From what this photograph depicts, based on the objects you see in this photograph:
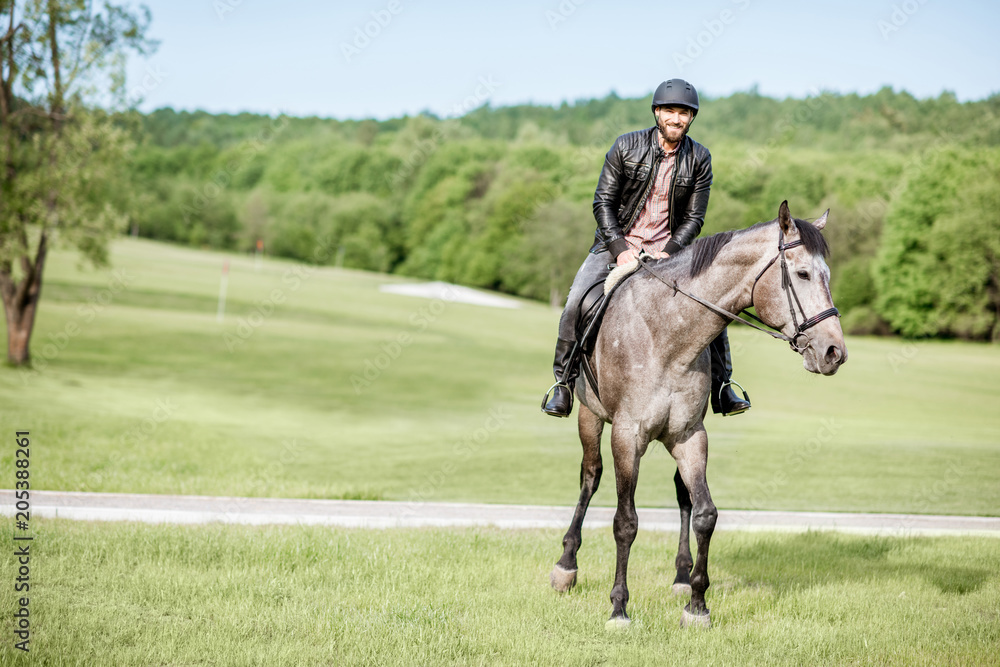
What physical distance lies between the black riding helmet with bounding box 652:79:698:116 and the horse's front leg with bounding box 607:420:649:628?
2512mm

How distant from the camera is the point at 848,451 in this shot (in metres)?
17.2

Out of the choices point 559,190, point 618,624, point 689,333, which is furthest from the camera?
point 559,190

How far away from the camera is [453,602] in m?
6.08

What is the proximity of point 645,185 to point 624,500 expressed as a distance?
2.55 meters

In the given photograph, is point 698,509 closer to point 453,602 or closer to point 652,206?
point 453,602

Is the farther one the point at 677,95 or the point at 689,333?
the point at 677,95

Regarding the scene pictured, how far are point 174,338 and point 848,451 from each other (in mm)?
24248

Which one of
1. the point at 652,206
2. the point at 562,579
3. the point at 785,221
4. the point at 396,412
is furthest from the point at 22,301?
the point at 785,221

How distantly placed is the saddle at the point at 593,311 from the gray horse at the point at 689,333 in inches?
3.3

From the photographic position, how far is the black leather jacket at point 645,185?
6.59 m

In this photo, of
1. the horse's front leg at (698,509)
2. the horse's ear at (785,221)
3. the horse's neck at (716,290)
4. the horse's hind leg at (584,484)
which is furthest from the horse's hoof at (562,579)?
the horse's ear at (785,221)

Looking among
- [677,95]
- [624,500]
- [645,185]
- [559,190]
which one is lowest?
[624,500]

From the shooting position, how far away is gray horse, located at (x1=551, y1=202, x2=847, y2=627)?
544 centimetres

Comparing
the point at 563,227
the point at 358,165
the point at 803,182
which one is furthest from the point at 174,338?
the point at 358,165
